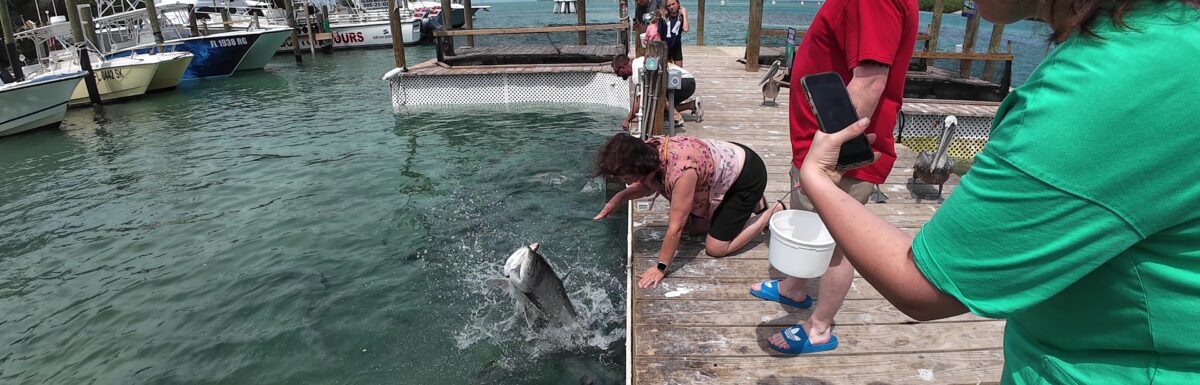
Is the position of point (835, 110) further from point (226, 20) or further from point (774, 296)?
point (226, 20)

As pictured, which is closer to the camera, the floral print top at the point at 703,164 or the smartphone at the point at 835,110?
the smartphone at the point at 835,110

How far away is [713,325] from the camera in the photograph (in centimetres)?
321

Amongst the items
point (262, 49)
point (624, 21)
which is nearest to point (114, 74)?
point (262, 49)

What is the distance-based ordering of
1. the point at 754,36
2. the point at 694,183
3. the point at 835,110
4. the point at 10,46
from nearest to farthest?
1. the point at 835,110
2. the point at 694,183
3. the point at 754,36
4. the point at 10,46

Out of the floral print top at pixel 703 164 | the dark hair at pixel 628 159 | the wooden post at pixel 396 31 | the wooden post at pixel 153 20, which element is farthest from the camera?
the wooden post at pixel 153 20

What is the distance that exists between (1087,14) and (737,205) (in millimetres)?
3103

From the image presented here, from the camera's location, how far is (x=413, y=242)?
20.9 feet

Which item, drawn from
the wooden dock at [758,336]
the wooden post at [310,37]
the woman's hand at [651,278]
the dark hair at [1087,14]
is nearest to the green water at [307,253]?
the woman's hand at [651,278]

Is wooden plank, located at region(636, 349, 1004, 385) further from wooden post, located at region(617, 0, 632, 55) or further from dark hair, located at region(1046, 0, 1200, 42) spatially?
wooden post, located at region(617, 0, 632, 55)

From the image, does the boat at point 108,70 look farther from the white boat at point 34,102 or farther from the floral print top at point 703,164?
the floral print top at point 703,164

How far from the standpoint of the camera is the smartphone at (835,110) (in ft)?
4.45

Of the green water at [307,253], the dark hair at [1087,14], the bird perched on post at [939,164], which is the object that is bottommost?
the green water at [307,253]

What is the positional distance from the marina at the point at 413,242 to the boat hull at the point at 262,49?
28.3ft

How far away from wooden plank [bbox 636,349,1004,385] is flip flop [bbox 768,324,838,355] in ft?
0.11
